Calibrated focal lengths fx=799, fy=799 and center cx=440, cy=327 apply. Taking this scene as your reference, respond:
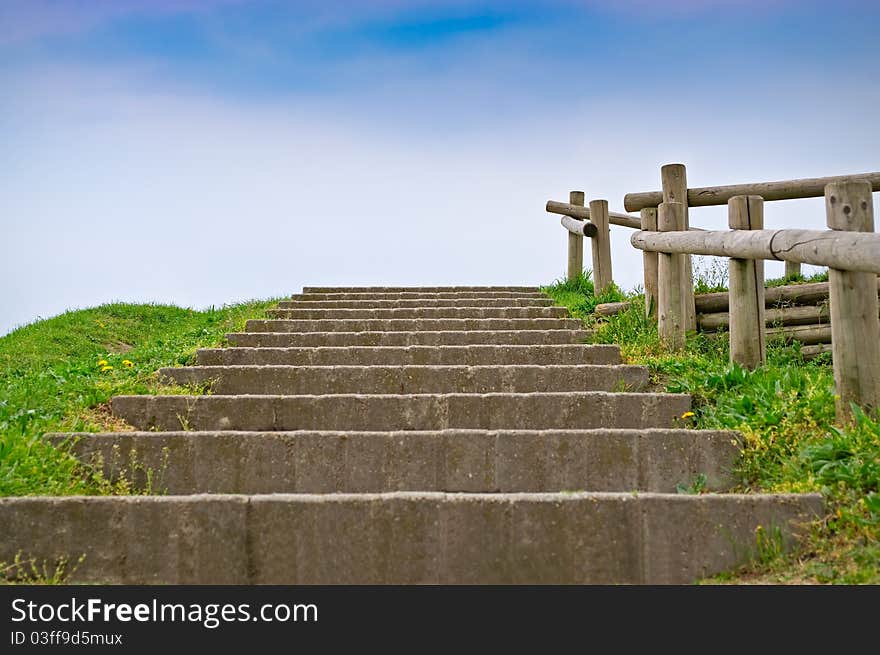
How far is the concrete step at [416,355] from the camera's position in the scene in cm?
706

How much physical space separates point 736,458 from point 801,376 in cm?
120

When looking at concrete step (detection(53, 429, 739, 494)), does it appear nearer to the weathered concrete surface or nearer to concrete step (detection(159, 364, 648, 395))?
concrete step (detection(159, 364, 648, 395))

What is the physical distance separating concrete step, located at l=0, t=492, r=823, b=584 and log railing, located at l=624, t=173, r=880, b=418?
1.60 meters

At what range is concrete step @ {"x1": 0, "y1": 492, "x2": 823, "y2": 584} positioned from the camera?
141 inches

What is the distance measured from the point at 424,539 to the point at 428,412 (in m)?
1.79

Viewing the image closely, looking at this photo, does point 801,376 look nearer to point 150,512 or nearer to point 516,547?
point 516,547

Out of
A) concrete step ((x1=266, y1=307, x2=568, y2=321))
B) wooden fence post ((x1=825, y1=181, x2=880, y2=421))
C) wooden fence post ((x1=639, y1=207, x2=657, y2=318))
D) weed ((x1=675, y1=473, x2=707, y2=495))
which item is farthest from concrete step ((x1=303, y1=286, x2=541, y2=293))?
weed ((x1=675, y1=473, x2=707, y2=495))

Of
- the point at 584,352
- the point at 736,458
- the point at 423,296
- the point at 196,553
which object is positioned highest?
the point at 423,296

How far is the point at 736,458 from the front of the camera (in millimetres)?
4582

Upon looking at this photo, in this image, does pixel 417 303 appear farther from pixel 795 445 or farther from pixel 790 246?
pixel 795 445

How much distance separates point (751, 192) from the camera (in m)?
8.62

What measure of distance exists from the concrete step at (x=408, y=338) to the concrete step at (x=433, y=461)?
10.3ft

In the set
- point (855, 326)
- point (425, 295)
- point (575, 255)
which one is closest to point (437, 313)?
point (425, 295)
